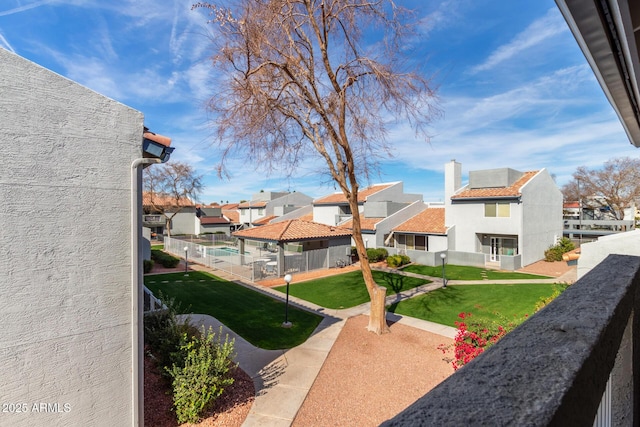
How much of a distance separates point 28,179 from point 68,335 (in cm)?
226

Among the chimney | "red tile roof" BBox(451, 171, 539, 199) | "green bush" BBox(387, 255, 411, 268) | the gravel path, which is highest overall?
the chimney

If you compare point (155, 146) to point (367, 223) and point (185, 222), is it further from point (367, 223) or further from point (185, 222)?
point (185, 222)

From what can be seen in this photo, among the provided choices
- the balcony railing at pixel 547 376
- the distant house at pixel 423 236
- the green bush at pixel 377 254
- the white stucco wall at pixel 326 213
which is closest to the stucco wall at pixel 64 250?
the balcony railing at pixel 547 376

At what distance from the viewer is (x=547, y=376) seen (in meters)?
0.82

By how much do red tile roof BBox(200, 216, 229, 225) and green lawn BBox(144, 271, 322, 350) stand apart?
35307 millimetres

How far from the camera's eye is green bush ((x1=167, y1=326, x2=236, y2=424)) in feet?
19.3

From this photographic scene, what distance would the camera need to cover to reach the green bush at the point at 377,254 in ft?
85.3

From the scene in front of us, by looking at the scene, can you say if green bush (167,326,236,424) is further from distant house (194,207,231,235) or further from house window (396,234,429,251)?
distant house (194,207,231,235)

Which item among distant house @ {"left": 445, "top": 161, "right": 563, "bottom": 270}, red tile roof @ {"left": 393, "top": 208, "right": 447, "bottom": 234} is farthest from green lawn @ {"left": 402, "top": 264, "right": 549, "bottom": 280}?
red tile roof @ {"left": 393, "top": 208, "right": 447, "bottom": 234}

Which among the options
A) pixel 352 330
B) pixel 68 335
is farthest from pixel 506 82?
pixel 68 335

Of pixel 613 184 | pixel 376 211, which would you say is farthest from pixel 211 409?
pixel 613 184

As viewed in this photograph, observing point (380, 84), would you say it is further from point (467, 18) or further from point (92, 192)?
point (92, 192)

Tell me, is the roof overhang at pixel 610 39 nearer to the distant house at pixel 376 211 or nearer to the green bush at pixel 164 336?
the green bush at pixel 164 336

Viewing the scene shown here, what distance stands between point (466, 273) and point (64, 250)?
72.2 feet
